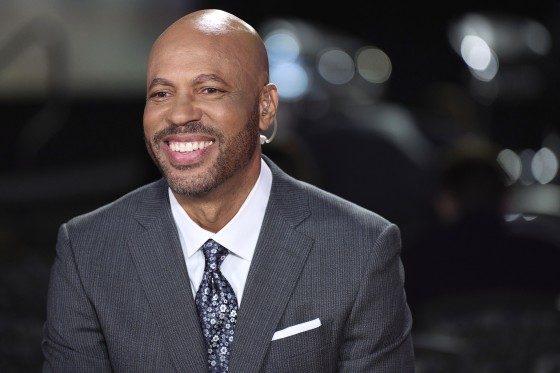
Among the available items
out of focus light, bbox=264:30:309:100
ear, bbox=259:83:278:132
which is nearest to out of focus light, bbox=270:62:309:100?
out of focus light, bbox=264:30:309:100

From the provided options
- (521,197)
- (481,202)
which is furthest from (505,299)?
(521,197)

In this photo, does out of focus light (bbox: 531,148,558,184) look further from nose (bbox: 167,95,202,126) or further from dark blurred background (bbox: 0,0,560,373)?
nose (bbox: 167,95,202,126)

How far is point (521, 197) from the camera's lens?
25.9 feet

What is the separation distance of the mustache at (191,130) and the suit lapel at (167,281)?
0.19 m

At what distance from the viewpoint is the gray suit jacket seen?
1989 mm

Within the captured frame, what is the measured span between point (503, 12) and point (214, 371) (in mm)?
14277

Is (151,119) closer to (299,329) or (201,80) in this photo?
(201,80)

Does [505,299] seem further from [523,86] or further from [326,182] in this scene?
[523,86]

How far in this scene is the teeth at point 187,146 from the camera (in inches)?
76.7

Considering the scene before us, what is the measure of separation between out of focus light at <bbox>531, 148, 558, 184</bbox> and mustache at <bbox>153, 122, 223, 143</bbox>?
22.5 feet

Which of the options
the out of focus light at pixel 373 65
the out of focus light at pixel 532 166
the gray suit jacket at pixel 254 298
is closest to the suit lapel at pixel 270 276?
the gray suit jacket at pixel 254 298

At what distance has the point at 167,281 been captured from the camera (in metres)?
2.02

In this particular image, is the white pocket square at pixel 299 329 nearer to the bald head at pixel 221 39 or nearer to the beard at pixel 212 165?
the beard at pixel 212 165

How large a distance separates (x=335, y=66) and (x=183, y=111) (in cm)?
993
